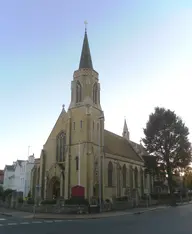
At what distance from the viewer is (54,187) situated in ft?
131

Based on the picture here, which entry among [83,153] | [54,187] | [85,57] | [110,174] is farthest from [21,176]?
[85,57]

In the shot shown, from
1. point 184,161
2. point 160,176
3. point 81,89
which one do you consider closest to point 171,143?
point 184,161

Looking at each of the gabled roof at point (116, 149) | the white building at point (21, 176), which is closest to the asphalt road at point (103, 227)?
the gabled roof at point (116, 149)

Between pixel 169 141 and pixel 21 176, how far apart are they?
138 feet

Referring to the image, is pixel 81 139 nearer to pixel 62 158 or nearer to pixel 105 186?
pixel 62 158

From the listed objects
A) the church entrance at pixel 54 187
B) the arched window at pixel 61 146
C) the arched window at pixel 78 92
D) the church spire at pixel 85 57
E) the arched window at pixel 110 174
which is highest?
the church spire at pixel 85 57

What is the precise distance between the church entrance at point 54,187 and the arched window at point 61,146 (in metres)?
3.19

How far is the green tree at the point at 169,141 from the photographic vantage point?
39.4m

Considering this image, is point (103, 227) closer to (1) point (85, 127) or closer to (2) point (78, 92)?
(1) point (85, 127)

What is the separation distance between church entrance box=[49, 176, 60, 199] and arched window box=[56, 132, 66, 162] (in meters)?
3.19

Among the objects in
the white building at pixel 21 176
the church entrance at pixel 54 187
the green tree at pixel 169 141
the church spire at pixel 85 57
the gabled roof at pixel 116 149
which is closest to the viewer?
the church entrance at pixel 54 187

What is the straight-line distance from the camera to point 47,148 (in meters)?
42.7

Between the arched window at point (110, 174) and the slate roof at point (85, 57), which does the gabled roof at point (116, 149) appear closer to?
the arched window at point (110, 174)

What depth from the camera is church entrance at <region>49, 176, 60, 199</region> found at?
128 feet
